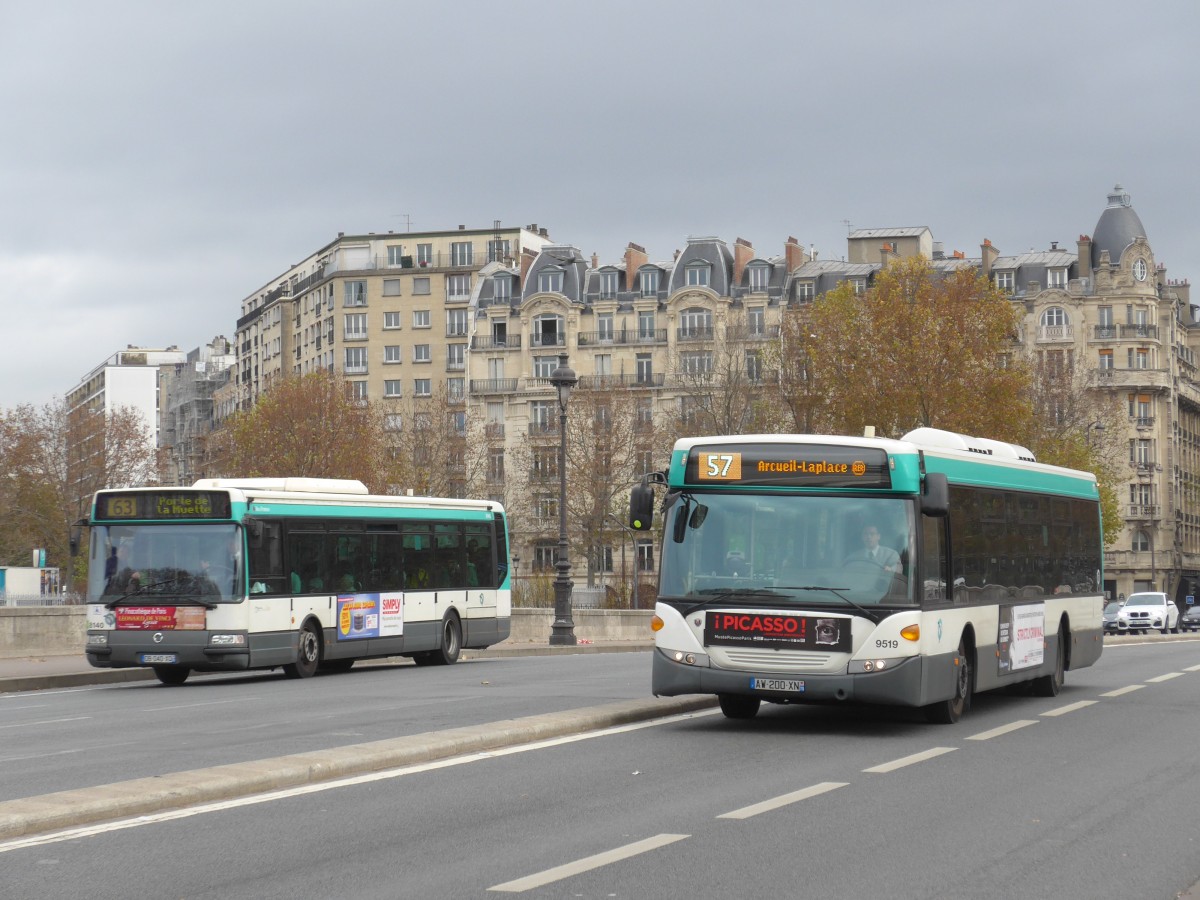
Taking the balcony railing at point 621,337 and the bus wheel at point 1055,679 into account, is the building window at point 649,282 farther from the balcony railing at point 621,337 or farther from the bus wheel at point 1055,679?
the bus wheel at point 1055,679

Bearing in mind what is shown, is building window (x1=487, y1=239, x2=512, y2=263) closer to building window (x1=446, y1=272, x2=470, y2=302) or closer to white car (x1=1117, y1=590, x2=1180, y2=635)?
building window (x1=446, y1=272, x2=470, y2=302)

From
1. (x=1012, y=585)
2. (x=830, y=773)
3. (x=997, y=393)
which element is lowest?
(x=830, y=773)

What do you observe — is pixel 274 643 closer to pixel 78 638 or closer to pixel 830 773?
pixel 78 638

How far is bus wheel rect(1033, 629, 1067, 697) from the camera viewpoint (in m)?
20.6

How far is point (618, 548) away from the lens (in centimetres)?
10394

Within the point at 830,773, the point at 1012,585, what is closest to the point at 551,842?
the point at 830,773

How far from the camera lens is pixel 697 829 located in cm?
983

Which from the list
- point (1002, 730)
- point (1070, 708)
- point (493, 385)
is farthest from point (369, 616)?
point (493, 385)

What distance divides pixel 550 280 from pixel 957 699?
99.2 meters

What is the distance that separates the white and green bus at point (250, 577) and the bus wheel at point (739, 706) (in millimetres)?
9972

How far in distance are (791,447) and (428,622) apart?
15.2 meters

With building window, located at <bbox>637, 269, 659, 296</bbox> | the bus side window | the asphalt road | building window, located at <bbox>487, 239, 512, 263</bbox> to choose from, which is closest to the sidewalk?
the asphalt road

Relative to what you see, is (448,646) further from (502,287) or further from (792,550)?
(502,287)

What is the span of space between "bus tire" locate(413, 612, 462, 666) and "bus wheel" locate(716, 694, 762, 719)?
14370 millimetres
